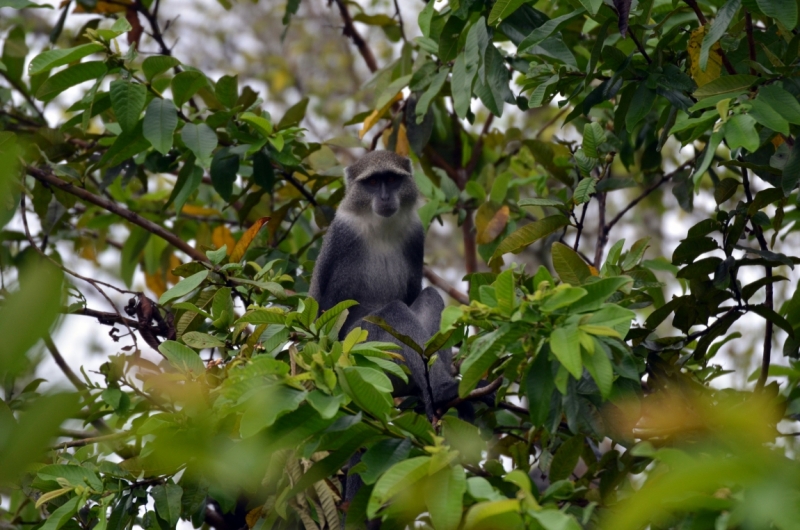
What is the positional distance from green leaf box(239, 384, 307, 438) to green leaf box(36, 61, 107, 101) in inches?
89.9

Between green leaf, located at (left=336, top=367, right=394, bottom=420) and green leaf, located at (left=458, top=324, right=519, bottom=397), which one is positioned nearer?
green leaf, located at (left=336, top=367, right=394, bottom=420)

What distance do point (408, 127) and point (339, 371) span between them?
3503 mm

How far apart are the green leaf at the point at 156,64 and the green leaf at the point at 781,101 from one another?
2572mm

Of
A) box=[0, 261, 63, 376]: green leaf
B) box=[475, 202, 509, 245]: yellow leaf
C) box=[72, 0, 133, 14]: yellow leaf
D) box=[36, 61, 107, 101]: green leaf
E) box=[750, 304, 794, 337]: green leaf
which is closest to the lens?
box=[0, 261, 63, 376]: green leaf

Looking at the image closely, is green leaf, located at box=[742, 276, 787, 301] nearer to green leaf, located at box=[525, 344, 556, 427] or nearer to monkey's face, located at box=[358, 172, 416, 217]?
green leaf, located at box=[525, 344, 556, 427]

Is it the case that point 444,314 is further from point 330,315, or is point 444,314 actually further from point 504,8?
point 504,8

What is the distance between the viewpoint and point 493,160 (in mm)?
6074

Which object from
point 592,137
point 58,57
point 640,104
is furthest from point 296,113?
point 592,137

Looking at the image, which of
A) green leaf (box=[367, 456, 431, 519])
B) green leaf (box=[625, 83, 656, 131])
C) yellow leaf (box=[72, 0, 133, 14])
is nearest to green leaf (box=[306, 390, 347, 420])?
green leaf (box=[367, 456, 431, 519])

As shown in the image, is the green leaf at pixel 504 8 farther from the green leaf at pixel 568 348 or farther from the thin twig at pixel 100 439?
the thin twig at pixel 100 439

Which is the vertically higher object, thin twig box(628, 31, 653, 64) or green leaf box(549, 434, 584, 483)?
thin twig box(628, 31, 653, 64)

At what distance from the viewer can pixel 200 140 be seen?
13.5 ft

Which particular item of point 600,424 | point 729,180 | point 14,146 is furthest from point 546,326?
point 729,180

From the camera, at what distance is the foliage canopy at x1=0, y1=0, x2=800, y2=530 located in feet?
5.87
